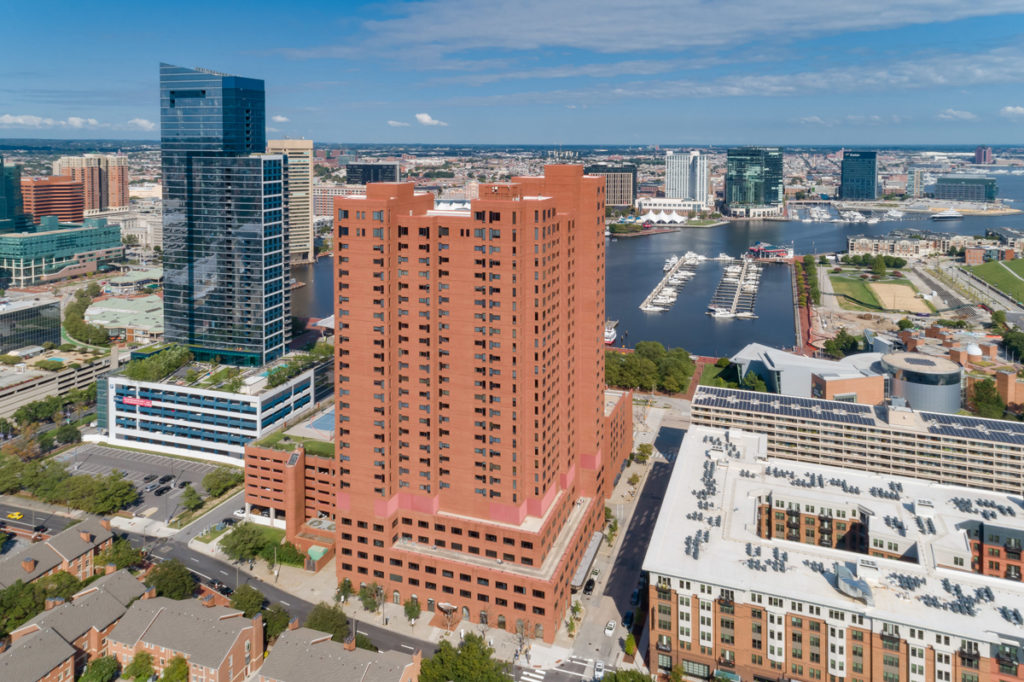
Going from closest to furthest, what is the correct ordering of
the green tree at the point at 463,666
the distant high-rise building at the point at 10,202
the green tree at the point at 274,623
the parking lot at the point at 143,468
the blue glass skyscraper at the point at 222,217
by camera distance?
the green tree at the point at 463,666, the green tree at the point at 274,623, the parking lot at the point at 143,468, the blue glass skyscraper at the point at 222,217, the distant high-rise building at the point at 10,202

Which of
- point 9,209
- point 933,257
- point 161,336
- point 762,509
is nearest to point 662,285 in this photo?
point 933,257

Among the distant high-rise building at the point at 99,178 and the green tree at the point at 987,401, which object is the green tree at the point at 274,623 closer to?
the green tree at the point at 987,401

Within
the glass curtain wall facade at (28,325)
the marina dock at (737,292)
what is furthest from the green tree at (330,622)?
the marina dock at (737,292)

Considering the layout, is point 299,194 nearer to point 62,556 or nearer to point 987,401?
point 62,556

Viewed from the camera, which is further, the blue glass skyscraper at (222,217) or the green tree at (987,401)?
the blue glass skyscraper at (222,217)

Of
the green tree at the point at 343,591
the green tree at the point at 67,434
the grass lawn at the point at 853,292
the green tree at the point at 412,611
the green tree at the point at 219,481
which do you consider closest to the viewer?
the green tree at the point at 412,611

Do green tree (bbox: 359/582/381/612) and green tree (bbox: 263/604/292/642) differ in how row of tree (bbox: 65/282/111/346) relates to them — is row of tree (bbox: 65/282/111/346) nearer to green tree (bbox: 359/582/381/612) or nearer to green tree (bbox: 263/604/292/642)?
green tree (bbox: 263/604/292/642)

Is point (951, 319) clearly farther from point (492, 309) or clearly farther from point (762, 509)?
point (492, 309)
